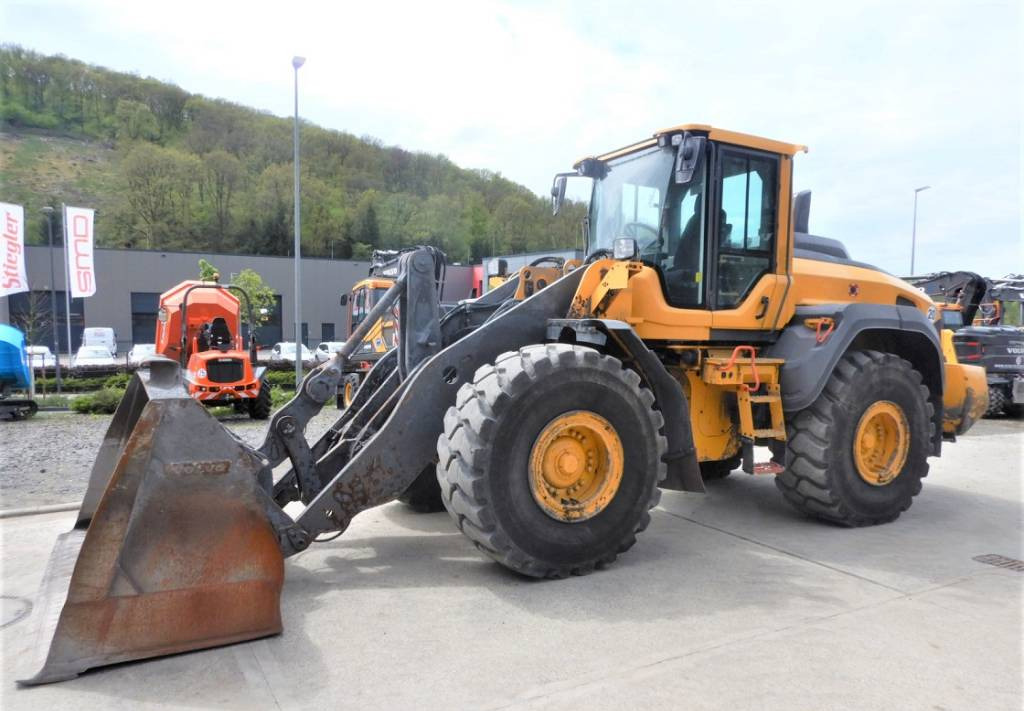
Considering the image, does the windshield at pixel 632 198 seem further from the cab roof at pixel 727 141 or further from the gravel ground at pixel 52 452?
the gravel ground at pixel 52 452

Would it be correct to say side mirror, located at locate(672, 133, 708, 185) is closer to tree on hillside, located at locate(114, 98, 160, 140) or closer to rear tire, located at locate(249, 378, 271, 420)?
rear tire, located at locate(249, 378, 271, 420)

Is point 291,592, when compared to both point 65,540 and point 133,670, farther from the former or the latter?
point 65,540

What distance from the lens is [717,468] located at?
705 centimetres

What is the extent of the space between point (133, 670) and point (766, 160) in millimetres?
5326

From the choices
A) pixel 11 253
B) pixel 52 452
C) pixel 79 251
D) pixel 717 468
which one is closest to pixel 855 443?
pixel 717 468

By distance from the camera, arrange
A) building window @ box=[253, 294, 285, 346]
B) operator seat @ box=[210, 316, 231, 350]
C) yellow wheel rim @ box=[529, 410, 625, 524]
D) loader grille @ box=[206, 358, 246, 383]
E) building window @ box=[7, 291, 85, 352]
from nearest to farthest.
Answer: yellow wheel rim @ box=[529, 410, 625, 524], loader grille @ box=[206, 358, 246, 383], operator seat @ box=[210, 316, 231, 350], building window @ box=[7, 291, 85, 352], building window @ box=[253, 294, 285, 346]

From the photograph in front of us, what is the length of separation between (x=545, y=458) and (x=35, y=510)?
14.5 ft

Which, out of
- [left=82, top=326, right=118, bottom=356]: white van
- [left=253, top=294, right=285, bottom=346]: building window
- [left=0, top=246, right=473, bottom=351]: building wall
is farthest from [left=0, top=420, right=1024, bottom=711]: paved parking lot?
[left=253, top=294, right=285, bottom=346]: building window

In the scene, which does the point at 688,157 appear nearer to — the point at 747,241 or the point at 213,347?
the point at 747,241

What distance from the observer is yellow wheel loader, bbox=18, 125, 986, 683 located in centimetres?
327

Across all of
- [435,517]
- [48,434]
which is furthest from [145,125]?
[435,517]

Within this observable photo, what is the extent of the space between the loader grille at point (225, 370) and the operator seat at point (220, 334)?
0.62 metres

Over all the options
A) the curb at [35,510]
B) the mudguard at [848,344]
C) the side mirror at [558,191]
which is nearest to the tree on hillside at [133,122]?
the curb at [35,510]

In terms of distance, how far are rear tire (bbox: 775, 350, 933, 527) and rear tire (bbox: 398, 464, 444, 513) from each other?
2.81 m
